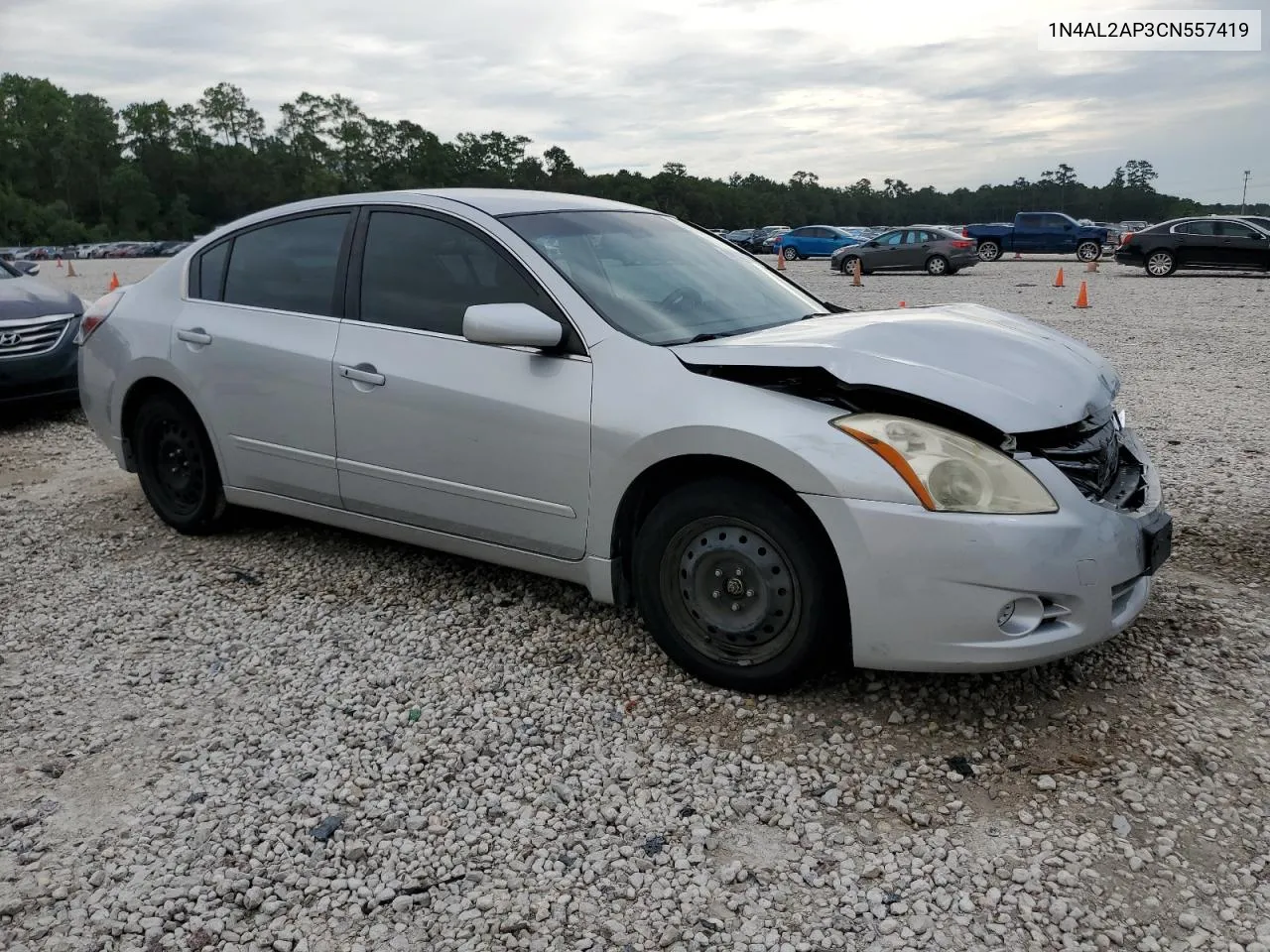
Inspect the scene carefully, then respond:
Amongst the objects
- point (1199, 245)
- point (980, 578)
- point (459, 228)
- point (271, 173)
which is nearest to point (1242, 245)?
point (1199, 245)

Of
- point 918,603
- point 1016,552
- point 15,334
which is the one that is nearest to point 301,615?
point 918,603

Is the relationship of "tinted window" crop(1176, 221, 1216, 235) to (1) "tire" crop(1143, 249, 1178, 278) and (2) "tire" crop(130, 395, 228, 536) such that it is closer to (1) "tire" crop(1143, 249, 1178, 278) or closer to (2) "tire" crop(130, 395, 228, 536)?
(1) "tire" crop(1143, 249, 1178, 278)

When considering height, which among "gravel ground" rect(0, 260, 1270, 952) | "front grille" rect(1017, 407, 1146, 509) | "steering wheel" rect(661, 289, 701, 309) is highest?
"steering wheel" rect(661, 289, 701, 309)

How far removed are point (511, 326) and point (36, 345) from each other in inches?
243

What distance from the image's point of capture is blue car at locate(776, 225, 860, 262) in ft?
121

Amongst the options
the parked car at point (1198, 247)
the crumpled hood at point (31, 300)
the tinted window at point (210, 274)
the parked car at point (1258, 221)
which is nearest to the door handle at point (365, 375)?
the tinted window at point (210, 274)

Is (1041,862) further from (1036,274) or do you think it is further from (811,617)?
(1036,274)

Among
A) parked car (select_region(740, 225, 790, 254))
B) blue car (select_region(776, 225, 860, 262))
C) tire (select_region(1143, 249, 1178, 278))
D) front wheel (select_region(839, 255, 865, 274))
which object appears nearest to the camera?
tire (select_region(1143, 249, 1178, 278))

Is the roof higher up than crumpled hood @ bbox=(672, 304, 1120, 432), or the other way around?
the roof

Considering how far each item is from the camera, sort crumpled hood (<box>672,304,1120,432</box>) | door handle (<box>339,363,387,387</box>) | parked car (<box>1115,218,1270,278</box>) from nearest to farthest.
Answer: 1. crumpled hood (<box>672,304,1120,432</box>)
2. door handle (<box>339,363,387,387</box>)
3. parked car (<box>1115,218,1270,278</box>)

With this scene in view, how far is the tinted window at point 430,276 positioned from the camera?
153 inches

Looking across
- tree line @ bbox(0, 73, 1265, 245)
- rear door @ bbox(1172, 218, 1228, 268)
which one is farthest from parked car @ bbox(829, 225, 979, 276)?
tree line @ bbox(0, 73, 1265, 245)

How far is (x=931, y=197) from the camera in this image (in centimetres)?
11994

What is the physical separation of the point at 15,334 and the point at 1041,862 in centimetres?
809
